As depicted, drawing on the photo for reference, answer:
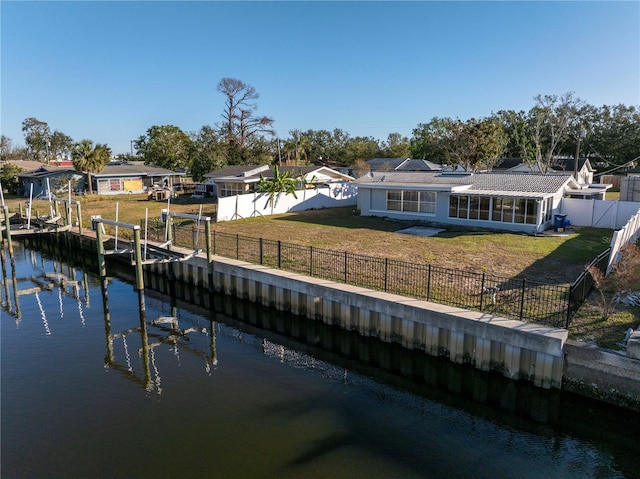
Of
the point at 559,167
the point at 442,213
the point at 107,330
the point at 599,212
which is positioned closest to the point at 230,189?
the point at 442,213

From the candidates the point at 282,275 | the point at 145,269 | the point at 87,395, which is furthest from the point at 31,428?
the point at 145,269

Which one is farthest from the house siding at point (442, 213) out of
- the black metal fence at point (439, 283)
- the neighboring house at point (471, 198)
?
the black metal fence at point (439, 283)

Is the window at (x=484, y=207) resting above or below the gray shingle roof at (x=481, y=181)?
below

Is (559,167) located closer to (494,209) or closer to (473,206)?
(473,206)

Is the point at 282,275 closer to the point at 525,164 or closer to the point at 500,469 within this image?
the point at 500,469

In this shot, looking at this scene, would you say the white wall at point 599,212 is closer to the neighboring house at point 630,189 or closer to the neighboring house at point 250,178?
the neighboring house at point 630,189
